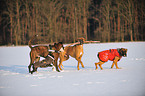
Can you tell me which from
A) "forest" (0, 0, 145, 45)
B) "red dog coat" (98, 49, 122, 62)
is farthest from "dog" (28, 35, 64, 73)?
"forest" (0, 0, 145, 45)

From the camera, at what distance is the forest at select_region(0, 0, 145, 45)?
23.1 meters

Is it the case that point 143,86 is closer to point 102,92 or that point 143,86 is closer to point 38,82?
point 102,92

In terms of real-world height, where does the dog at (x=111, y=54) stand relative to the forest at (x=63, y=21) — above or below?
below

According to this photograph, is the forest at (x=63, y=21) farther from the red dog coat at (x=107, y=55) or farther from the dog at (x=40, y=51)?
the dog at (x=40, y=51)

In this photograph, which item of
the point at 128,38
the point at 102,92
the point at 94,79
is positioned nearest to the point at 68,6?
the point at 128,38

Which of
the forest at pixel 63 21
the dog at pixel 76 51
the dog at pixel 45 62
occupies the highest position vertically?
the forest at pixel 63 21

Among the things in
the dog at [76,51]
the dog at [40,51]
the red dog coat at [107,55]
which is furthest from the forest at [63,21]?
the dog at [40,51]

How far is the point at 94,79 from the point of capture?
272 inches

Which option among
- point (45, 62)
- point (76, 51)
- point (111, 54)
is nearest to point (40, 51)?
point (45, 62)

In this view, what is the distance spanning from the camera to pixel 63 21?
79.3 ft

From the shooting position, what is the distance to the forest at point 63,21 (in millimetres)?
23141

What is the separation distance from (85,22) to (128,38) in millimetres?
5016

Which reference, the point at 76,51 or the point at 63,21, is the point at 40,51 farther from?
the point at 63,21

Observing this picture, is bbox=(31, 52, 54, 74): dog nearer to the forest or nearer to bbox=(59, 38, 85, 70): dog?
bbox=(59, 38, 85, 70): dog
